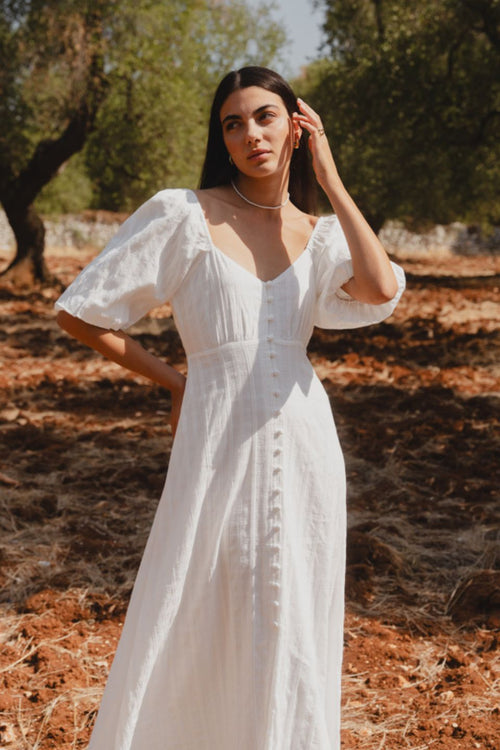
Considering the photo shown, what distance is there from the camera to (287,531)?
2.02m

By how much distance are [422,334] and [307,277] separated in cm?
944

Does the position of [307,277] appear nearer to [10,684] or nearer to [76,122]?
[10,684]

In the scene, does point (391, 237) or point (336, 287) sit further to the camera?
point (391, 237)

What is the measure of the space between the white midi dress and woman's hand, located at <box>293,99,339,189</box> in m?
0.18

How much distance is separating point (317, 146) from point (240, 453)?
79 centimetres

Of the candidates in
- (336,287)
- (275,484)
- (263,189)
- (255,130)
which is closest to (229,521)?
(275,484)

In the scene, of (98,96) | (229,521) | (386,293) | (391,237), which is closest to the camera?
(229,521)

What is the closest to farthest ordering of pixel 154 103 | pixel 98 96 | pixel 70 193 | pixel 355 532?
pixel 355 532 < pixel 98 96 < pixel 154 103 < pixel 70 193

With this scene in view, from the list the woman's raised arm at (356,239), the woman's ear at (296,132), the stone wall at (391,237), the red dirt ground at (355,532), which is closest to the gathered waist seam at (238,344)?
the woman's raised arm at (356,239)

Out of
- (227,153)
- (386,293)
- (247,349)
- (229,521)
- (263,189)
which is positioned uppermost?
(227,153)

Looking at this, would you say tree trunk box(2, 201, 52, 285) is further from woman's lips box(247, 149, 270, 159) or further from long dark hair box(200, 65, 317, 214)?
woman's lips box(247, 149, 270, 159)

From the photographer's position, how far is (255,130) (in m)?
2.17

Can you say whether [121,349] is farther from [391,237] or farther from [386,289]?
[391,237]

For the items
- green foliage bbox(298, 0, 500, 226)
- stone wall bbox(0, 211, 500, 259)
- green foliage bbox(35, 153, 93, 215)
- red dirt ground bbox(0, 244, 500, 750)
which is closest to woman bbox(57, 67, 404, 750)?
red dirt ground bbox(0, 244, 500, 750)
